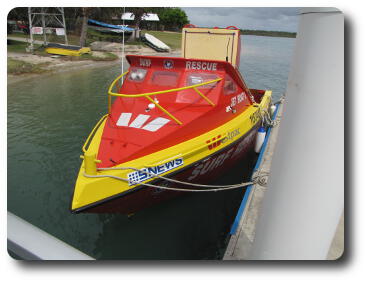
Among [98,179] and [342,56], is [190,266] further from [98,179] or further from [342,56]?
[98,179]

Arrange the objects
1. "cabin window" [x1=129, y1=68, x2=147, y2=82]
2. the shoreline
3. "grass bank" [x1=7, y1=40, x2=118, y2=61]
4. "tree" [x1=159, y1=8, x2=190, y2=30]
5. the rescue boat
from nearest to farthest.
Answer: "tree" [x1=159, y1=8, x2=190, y2=30], the rescue boat, "cabin window" [x1=129, y1=68, x2=147, y2=82], the shoreline, "grass bank" [x1=7, y1=40, x2=118, y2=61]

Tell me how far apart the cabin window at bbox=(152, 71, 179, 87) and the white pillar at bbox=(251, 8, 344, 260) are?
4.33m

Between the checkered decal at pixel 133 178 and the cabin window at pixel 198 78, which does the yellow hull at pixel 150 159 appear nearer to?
the checkered decal at pixel 133 178

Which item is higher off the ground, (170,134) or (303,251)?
(303,251)

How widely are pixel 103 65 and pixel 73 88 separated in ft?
23.6

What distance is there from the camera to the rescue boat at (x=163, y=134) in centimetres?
381

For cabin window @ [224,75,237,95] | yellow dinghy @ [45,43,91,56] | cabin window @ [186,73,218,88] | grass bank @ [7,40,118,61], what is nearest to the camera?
cabin window @ [186,73,218,88]

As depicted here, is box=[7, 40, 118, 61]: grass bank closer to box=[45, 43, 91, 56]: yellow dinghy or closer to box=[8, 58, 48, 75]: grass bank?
box=[45, 43, 91, 56]: yellow dinghy

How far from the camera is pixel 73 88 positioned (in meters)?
14.0

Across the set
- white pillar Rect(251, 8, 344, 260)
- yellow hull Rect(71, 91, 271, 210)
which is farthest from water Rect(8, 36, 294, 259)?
white pillar Rect(251, 8, 344, 260)

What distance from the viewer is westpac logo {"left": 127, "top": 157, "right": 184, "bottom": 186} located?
12.7ft

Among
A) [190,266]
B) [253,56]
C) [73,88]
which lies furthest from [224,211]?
[253,56]

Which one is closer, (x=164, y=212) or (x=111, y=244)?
(x=111, y=244)

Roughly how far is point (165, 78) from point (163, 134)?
1571 millimetres
